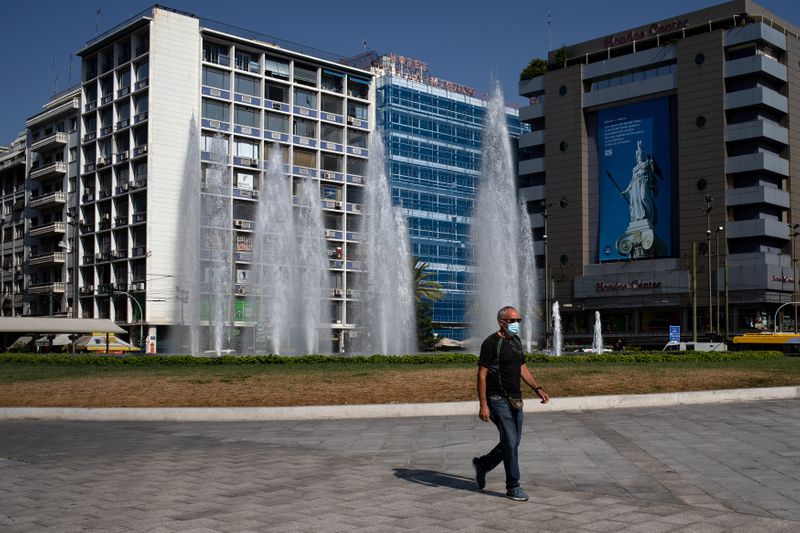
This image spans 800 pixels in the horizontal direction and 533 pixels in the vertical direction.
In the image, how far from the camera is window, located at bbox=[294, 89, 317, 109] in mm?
80062

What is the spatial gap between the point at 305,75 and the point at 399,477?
7439 cm

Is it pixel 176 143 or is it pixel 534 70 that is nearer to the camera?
pixel 176 143

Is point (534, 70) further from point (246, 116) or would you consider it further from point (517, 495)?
point (517, 495)

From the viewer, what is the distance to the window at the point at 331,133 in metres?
81.8

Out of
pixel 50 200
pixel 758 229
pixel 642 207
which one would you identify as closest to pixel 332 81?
pixel 50 200

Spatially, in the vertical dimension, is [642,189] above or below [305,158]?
below

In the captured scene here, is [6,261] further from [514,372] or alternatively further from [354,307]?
[514,372]

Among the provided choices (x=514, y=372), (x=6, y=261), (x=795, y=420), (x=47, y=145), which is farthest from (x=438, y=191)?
(x=514, y=372)

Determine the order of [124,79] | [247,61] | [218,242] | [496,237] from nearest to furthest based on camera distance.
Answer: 1. [496,237]
2. [218,242]
3. [124,79]
4. [247,61]

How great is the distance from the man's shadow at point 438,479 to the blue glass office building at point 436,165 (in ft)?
237

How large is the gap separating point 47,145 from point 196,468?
80221mm

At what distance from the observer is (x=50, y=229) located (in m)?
82.9

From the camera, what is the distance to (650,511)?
806 centimetres

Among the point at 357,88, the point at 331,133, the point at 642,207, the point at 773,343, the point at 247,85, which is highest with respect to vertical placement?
the point at 357,88
